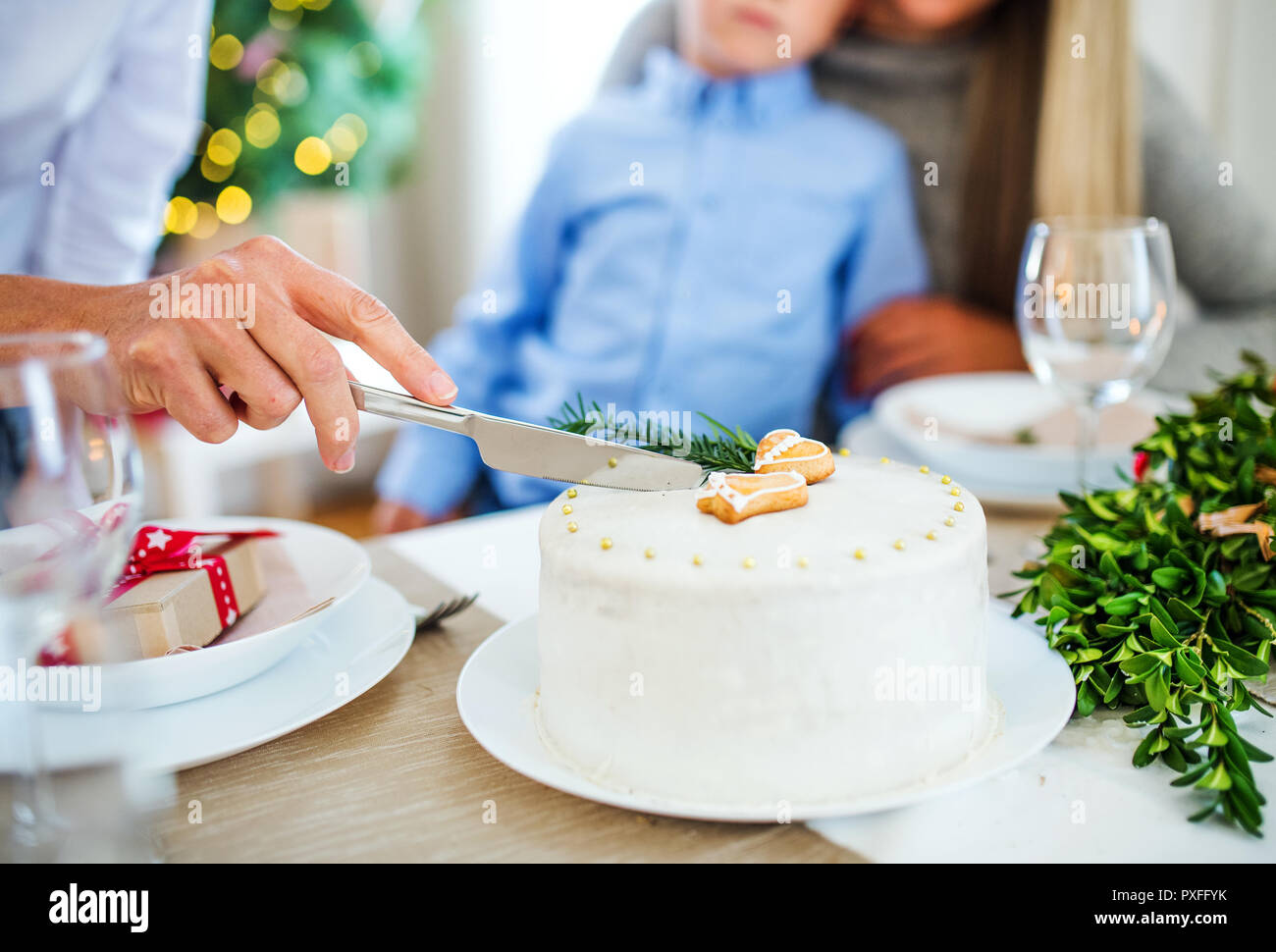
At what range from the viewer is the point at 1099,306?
0.91 meters

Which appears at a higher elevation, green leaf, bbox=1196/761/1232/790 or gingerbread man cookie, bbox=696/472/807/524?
gingerbread man cookie, bbox=696/472/807/524

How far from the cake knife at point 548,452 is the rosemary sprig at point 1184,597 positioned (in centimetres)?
28

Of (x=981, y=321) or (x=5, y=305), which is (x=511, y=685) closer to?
(x=5, y=305)

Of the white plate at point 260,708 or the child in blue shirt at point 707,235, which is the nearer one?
the white plate at point 260,708

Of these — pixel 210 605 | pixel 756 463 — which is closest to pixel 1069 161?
pixel 756 463

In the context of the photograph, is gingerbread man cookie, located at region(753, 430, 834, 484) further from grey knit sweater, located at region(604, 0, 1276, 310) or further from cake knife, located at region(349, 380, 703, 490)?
grey knit sweater, located at region(604, 0, 1276, 310)

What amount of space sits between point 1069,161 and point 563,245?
939 mm

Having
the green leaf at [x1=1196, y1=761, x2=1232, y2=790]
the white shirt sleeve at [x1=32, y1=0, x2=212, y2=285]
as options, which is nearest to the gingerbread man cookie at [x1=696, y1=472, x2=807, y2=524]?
the green leaf at [x1=1196, y1=761, x2=1232, y2=790]

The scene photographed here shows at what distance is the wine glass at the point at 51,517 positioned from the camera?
42 centimetres

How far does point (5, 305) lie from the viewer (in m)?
0.74

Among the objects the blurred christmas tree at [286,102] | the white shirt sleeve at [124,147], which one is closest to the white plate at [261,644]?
the white shirt sleeve at [124,147]

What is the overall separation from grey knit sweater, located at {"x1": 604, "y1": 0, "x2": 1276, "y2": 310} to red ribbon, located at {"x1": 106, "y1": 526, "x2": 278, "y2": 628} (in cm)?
158

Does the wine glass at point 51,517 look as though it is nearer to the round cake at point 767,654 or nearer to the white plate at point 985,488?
the round cake at point 767,654

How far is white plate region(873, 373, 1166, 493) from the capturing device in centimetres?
111
